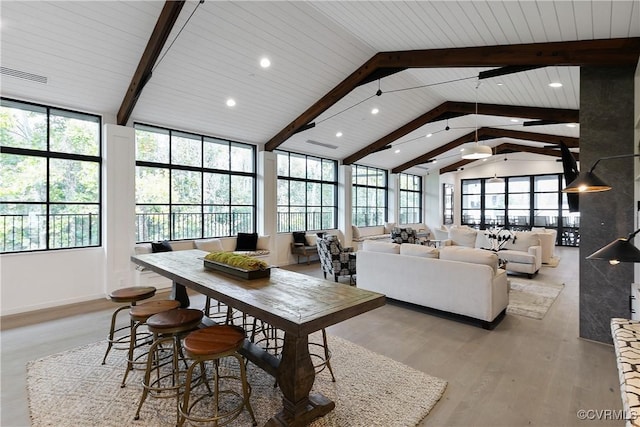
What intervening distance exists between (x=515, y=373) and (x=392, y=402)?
1257 millimetres

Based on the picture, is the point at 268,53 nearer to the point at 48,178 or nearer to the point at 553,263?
the point at 48,178

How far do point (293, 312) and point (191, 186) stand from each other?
5.29 metres

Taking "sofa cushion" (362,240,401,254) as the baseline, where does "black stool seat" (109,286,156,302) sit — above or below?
below

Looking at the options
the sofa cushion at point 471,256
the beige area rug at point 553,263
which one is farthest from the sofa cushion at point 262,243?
the beige area rug at point 553,263

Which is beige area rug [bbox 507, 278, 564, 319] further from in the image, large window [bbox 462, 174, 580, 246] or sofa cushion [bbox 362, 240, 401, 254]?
large window [bbox 462, 174, 580, 246]

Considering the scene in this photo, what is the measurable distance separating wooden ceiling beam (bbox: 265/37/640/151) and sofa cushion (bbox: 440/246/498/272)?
2.23 metres

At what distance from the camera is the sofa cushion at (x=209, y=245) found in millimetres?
5980

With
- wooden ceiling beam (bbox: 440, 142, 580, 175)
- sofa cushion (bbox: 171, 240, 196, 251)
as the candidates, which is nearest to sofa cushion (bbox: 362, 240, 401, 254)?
sofa cushion (bbox: 171, 240, 196, 251)

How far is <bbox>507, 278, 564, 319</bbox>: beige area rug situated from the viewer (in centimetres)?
437

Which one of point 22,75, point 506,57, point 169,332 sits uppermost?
point 506,57

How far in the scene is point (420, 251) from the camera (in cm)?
429

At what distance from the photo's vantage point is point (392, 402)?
2.30 meters

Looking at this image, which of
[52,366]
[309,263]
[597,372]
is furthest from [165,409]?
[309,263]

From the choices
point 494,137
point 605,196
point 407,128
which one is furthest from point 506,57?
point 494,137
